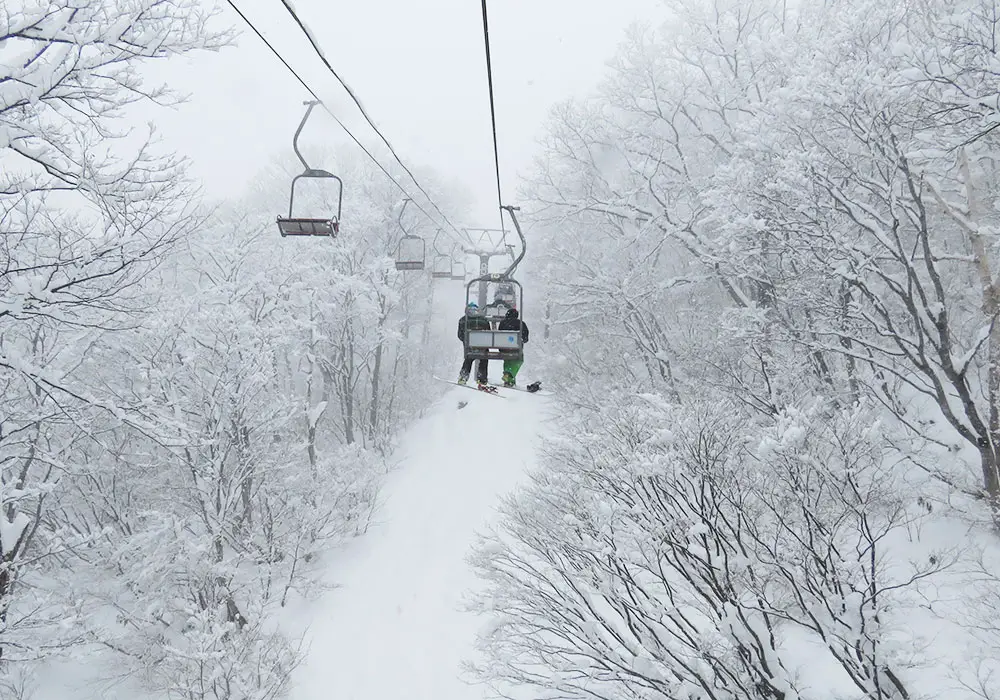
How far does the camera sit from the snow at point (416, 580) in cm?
1366

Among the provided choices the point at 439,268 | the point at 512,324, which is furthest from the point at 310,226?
the point at 439,268

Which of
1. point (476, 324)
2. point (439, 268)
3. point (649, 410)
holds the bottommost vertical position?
point (649, 410)

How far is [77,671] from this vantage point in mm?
14383

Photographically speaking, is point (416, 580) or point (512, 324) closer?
point (512, 324)

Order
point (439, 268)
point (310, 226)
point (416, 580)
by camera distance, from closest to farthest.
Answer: point (310, 226)
point (416, 580)
point (439, 268)

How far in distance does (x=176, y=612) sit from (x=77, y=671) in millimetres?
2915

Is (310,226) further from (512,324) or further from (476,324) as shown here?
(512,324)

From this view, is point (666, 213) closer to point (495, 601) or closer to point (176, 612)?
point (495, 601)

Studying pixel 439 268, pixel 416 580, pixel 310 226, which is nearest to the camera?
pixel 310 226

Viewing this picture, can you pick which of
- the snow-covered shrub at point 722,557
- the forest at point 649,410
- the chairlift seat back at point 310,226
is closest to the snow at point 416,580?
the forest at point 649,410

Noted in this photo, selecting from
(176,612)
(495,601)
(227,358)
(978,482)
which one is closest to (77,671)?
(176,612)

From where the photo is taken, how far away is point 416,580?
16844mm

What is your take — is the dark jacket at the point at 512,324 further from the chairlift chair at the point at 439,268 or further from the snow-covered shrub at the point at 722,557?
the chairlift chair at the point at 439,268

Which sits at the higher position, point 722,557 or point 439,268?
point 439,268
